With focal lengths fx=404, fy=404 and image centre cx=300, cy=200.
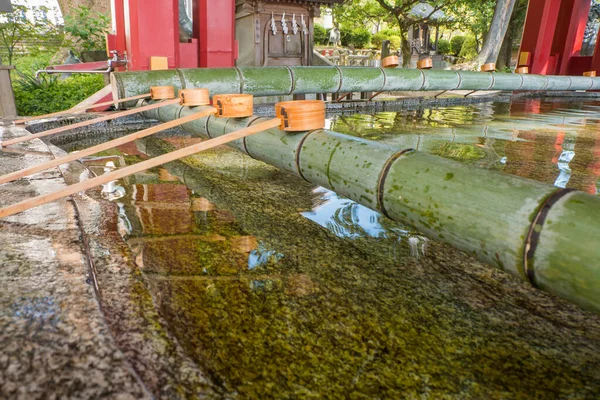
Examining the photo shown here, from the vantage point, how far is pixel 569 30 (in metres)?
14.9

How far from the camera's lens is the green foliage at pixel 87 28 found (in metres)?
10.0

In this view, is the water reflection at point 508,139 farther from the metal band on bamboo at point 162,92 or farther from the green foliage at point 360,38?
the green foliage at point 360,38

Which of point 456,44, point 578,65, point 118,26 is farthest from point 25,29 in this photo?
point 456,44

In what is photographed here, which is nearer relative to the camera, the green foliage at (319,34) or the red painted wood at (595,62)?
the red painted wood at (595,62)

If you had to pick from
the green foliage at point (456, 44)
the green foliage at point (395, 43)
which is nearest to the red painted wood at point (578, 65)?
the green foliage at point (395, 43)

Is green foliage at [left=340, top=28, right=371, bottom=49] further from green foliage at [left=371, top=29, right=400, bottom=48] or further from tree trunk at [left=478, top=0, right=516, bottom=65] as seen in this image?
tree trunk at [left=478, top=0, right=516, bottom=65]

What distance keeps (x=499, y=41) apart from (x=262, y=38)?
29.1 feet

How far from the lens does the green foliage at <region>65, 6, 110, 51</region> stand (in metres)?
10.0

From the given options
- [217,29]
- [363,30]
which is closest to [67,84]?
[217,29]

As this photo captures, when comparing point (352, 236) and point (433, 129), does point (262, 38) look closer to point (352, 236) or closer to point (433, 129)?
point (433, 129)

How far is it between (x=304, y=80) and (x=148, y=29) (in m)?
2.70

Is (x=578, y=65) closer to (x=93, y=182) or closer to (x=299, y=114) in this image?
(x=299, y=114)

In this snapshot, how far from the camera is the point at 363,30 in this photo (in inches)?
976

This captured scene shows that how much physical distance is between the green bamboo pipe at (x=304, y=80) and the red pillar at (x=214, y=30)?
3.03 m
